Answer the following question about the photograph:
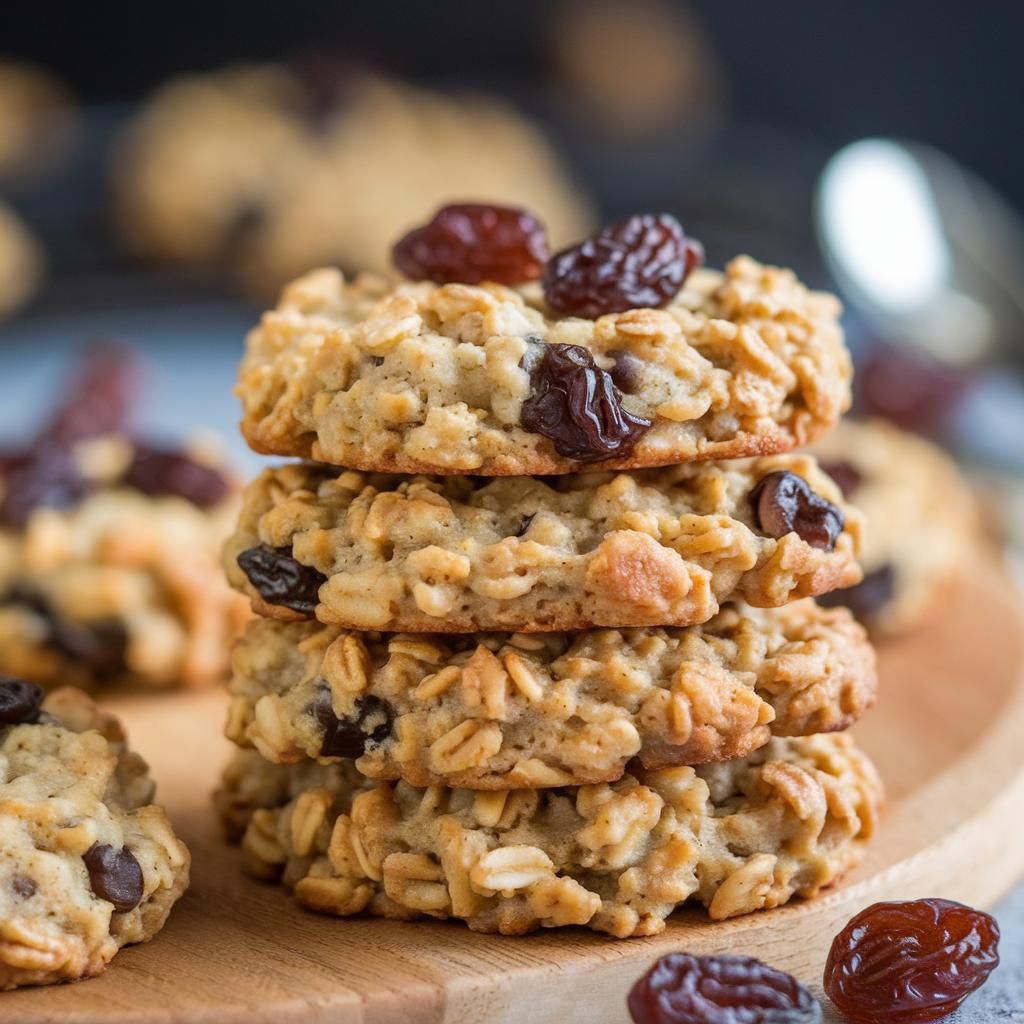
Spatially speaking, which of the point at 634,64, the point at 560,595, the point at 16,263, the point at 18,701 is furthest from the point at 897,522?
the point at 634,64

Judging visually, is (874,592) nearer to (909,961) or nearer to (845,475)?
(845,475)

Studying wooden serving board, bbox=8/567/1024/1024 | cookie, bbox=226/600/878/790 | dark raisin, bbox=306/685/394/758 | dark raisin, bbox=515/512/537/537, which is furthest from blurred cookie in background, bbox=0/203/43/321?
dark raisin, bbox=515/512/537/537

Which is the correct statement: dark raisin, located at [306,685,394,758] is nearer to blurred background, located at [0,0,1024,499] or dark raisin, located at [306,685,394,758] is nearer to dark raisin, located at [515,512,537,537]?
dark raisin, located at [515,512,537,537]

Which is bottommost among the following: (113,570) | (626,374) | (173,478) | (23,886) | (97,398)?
(97,398)

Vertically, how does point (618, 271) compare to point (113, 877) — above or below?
above

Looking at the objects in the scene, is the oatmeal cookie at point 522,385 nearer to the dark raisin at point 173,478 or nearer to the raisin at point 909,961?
the raisin at point 909,961

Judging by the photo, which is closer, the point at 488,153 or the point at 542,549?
the point at 542,549
